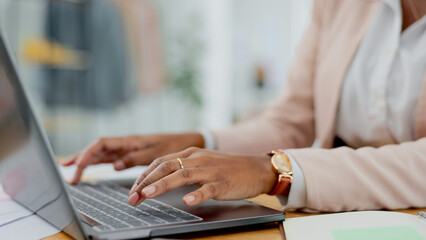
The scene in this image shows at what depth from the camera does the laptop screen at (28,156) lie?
17.3 inches

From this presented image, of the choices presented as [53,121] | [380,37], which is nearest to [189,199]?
[380,37]

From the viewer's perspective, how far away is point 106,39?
11.0ft

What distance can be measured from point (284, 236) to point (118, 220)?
173 millimetres

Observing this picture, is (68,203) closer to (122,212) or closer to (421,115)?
(122,212)

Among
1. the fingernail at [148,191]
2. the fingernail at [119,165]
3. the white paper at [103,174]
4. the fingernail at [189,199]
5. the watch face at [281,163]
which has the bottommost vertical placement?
the white paper at [103,174]

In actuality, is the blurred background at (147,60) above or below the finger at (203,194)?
below

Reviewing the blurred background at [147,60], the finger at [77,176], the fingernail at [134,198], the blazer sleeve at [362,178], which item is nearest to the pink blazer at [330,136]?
the blazer sleeve at [362,178]

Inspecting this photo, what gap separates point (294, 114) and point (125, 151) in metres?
0.44

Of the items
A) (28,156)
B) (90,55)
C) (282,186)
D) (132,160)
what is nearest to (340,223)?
(282,186)

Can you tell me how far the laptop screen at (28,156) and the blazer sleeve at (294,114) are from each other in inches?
23.6

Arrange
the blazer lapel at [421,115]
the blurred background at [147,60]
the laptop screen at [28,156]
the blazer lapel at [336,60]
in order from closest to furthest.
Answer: the laptop screen at [28,156], the blazer lapel at [421,115], the blazer lapel at [336,60], the blurred background at [147,60]

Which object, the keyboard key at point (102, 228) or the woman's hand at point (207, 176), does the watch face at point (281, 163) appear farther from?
the keyboard key at point (102, 228)

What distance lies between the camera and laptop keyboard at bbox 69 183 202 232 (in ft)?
1.57

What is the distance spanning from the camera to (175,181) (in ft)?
1.77
